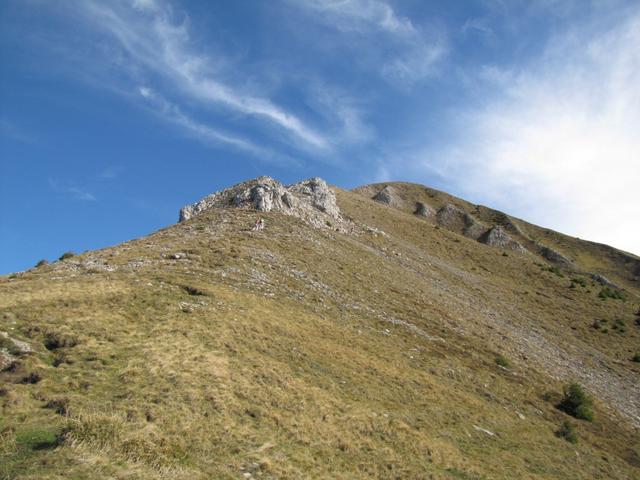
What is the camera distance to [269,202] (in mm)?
58781

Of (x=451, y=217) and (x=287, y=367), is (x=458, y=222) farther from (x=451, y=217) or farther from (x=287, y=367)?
(x=287, y=367)

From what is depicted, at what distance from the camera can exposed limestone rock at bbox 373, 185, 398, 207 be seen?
125 m

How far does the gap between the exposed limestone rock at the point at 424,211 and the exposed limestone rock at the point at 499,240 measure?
677 inches

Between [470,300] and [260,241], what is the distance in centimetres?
2657

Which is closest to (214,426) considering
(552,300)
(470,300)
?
(470,300)

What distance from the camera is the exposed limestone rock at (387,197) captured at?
125m

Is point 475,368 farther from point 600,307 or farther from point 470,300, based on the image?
point 600,307

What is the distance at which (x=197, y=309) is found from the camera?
2830cm

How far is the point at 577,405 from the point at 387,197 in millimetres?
95945

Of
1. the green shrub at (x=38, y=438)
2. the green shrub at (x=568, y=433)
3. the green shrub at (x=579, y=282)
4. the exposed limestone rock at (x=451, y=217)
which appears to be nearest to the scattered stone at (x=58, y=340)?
the green shrub at (x=38, y=438)

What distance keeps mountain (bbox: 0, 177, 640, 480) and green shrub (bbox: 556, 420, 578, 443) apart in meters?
0.21

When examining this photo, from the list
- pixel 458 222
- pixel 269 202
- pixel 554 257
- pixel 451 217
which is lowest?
pixel 554 257

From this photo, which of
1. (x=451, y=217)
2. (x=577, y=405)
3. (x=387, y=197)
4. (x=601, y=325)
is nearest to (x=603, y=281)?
(x=601, y=325)

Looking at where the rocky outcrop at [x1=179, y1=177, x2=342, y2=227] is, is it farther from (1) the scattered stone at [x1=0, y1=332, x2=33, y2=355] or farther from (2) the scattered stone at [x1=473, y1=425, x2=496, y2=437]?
(1) the scattered stone at [x1=0, y1=332, x2=33, y2=355]
